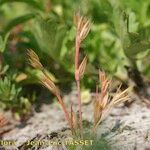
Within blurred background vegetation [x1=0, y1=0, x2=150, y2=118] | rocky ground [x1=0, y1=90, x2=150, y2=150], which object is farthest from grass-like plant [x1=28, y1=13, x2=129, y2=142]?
blurred background vegetation [x1=0, y1=0, x2=150, y2=118]

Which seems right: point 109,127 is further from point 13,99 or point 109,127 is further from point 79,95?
point 13,99

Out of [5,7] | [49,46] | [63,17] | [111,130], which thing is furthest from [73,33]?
[5,7]

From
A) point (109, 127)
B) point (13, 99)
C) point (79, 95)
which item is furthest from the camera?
point (13, 99)

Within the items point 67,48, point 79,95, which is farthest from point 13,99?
point 79,95

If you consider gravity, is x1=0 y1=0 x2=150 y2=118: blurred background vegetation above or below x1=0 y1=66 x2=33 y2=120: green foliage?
above

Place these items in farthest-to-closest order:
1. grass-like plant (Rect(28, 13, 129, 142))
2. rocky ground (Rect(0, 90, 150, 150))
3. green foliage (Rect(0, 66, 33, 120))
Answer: green foliage (Rect(0, 66, 33, 120)) → rocky ground (Rect(0, 90, 150, 150)) → grass-like plant (Rect(28, 13, 129, 142))

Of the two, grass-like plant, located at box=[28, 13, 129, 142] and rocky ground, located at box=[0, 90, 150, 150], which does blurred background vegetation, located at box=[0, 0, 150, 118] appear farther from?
grass-like plant, located at box=[28, 13, 129, 142]

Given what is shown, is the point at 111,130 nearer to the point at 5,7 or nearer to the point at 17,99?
the point at 17,99
